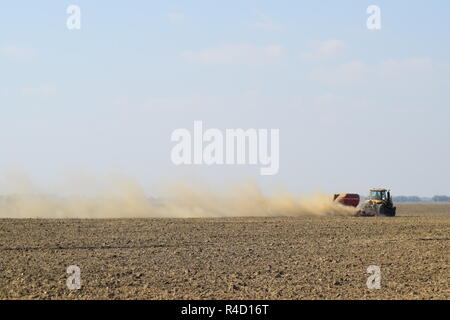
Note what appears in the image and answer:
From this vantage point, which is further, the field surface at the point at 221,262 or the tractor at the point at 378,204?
the tractor at the point at 378,204

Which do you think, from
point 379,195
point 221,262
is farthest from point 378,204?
point 221,262

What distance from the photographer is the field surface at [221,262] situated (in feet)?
52.8

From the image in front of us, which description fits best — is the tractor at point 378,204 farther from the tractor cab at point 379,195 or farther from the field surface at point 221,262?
the field surface at point 221,262

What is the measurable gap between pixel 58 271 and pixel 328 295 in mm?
7752

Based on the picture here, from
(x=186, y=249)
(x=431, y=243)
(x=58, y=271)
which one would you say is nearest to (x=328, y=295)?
(x=58, y=271)

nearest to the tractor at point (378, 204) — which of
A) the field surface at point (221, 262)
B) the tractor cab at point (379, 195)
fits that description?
the tractor cab at point (379, 195)

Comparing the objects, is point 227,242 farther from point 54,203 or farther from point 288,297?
point 54,203

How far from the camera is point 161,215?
53500mm

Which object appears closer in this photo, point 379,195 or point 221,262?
point 221,262

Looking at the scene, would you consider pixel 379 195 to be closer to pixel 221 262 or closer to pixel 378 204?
pixel 378 204

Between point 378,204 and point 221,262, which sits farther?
point 378,204

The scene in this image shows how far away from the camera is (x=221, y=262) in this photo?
21.6 m

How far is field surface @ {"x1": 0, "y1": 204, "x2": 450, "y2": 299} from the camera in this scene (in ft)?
52.8

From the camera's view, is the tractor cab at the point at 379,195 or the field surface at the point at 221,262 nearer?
the field surface at the point at 221,262
